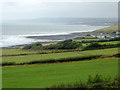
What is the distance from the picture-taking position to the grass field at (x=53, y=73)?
30.7 feet

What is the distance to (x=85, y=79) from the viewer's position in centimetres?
973

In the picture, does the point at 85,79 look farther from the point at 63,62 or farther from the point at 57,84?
the point at 63,62

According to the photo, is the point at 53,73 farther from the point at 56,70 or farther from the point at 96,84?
the point at 96,84

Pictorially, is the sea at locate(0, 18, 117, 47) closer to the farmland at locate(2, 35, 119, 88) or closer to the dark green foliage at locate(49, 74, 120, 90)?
A: the farmland at locate(2, 35, 119, 88)

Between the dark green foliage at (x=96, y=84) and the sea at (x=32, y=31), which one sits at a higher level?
the sea at (x=32, y=31)

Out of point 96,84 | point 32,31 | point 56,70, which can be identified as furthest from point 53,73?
point 32,31

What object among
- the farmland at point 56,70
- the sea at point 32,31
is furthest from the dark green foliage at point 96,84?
the sea at point 32,31

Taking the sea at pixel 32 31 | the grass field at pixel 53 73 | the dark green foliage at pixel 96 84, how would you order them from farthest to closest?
the sea at pixel 32 31
the grass field at pixel 53 73
the dark green foliage at pixel 96 84

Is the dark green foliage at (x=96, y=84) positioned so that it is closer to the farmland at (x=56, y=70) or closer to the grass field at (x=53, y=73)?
the farmland at (x=56, y=70)

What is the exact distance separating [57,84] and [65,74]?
172 centimetres

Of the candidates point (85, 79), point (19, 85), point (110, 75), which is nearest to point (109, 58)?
point (110, 75)

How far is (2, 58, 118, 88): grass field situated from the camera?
935cm

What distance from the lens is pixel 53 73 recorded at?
10875mm

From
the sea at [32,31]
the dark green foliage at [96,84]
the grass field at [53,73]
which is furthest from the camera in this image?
the sea at [32,31]
